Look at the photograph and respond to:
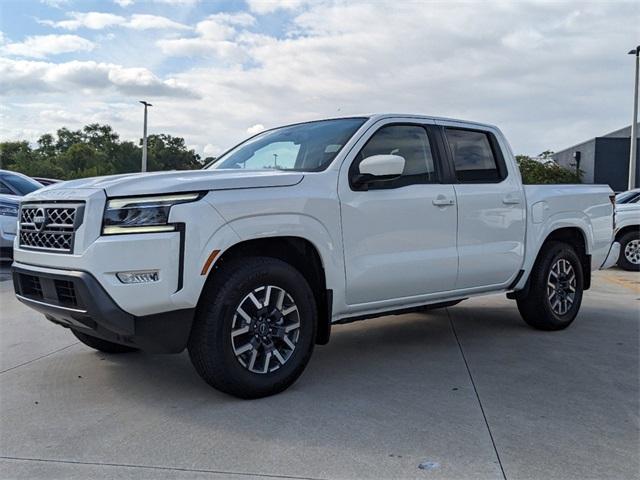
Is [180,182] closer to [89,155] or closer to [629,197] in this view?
[629,197]

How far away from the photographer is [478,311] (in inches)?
296

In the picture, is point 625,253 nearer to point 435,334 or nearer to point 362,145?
point 435,334

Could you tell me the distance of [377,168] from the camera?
4.59 meters

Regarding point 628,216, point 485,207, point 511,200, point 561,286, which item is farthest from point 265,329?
point 628,216

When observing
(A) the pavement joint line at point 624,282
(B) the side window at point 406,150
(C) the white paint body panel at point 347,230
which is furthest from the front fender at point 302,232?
(A) the pavement joint line at point 624,282

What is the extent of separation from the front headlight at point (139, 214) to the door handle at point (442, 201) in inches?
84.9

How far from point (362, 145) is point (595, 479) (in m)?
2.68

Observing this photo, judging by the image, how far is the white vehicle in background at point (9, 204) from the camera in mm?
10109

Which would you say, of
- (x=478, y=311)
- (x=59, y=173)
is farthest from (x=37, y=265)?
(x=59, y=173)

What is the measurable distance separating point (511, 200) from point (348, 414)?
2.84 metres

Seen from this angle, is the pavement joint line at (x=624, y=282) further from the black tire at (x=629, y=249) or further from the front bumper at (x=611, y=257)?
the front bumper at (x=611, y=257)

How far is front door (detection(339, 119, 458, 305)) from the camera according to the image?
15.0ft

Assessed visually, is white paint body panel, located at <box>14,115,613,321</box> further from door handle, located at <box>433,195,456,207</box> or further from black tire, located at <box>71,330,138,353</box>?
black tire, located at <box>71,330,138,353</box>

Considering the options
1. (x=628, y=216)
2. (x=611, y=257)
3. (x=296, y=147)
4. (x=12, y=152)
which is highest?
(x=12, y=152)
